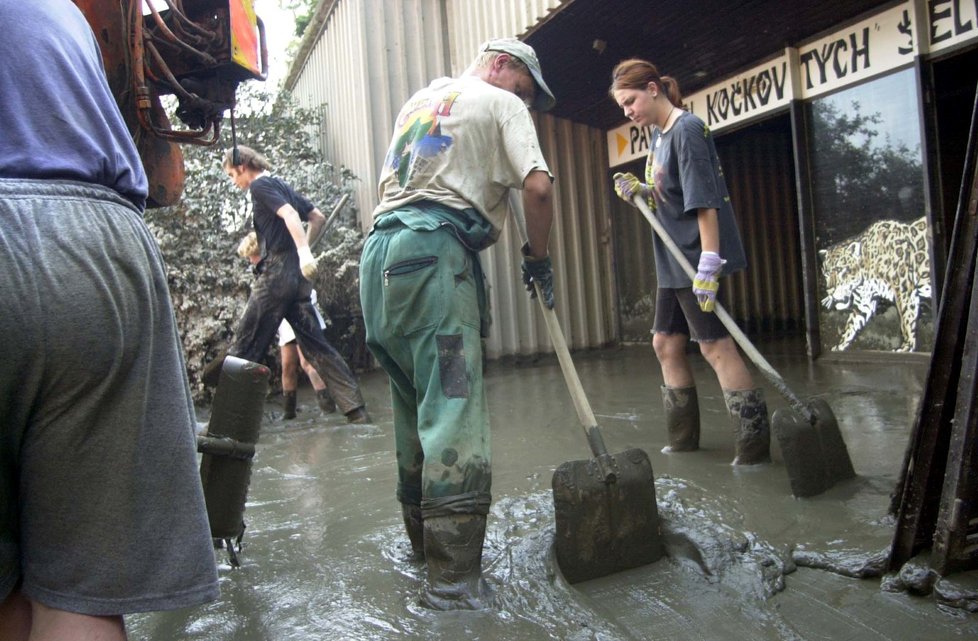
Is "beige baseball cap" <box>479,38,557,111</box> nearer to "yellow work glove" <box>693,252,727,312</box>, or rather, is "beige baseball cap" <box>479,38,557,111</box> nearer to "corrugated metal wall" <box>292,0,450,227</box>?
"yellow work glove" <box>693,252,727,312</box>

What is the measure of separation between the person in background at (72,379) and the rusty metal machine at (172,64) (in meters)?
0.88

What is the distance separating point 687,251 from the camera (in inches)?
141

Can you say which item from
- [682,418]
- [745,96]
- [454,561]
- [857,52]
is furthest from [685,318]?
[745,96]

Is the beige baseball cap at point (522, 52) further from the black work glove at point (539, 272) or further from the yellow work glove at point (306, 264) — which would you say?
the yellow work glove at point (306, 264)

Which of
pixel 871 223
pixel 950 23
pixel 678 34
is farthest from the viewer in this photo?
pixel 678 34

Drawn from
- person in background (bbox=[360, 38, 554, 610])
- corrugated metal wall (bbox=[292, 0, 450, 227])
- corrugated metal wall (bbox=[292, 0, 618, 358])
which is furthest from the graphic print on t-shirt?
corrugated metal wall (bbox=[292, 0, 450, 227])

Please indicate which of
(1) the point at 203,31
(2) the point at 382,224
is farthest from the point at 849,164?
(1) the point at 203,31

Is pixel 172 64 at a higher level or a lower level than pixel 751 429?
higher

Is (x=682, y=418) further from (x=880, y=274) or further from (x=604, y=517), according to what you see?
(x=880, y=274)

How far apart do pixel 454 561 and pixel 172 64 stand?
1.70m

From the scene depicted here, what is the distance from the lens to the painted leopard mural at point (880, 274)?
5.73 meters

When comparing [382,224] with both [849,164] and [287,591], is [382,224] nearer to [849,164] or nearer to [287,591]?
[287,591]

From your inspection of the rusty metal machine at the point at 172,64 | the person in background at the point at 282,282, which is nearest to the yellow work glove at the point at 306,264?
the person in background at the point at 282,282

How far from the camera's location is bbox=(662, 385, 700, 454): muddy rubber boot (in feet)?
12.0
